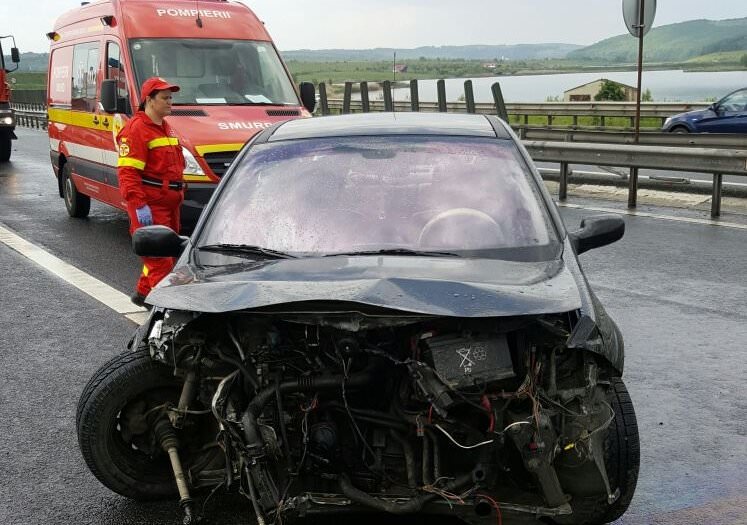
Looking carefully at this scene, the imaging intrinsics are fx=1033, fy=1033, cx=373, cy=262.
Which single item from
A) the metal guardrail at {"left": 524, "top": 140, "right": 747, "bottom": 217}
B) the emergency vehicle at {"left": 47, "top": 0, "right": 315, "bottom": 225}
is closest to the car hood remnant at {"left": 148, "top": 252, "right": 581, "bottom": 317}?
the emergency vehicle at {"left": 47, "top": 0, "right": 315, "bottom": 225}

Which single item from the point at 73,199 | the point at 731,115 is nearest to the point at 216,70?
the point at 73,199

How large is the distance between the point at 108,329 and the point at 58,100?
6792mm

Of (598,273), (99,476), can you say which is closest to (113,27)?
(598,273)

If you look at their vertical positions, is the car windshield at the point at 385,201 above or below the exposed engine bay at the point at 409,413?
above

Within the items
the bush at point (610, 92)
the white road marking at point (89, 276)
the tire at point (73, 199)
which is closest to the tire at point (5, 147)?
the tire at point (73, 199)

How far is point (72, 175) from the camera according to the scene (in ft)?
41.9

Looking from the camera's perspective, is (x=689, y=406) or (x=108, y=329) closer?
(x=689, y=406)

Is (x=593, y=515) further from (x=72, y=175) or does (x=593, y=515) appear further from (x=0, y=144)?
(x=0, y=144)

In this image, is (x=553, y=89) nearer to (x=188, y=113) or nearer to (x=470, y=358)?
(x=188, y=113)

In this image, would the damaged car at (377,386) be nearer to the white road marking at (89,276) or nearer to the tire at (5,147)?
the white road marking at (89,276)

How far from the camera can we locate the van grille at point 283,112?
10992mm

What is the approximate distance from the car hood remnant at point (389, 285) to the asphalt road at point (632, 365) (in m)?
0.96

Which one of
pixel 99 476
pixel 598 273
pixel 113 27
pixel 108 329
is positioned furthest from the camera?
pixel 113 27

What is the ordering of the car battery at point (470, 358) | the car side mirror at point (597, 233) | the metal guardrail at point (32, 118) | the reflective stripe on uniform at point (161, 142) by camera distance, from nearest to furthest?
1. the car battery at point (470, 358)
2. the car side mirror at point (597, 233)
3. the reflective stripe on uniform at point (161, 142)
4. the metal guardrail at point (32, 118)
